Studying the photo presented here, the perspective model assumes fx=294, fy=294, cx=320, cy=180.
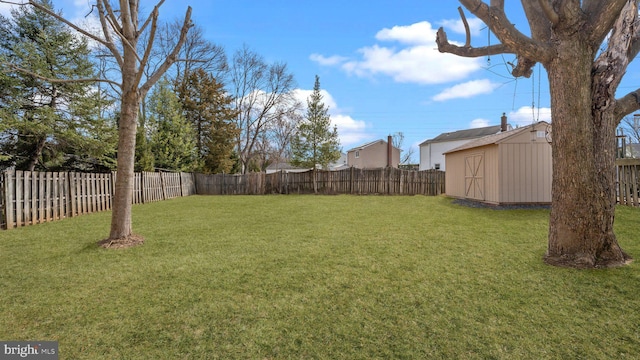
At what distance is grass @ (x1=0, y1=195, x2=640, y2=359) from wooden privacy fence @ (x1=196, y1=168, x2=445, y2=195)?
10969mm

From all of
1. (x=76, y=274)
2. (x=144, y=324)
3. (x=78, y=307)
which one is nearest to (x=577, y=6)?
(x=144, y=324)

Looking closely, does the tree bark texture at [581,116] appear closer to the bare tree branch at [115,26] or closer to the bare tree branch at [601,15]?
the bare tree branch at [601,15]

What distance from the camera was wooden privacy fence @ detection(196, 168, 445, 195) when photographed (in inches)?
637

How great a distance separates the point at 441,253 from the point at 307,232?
2566 millimetres

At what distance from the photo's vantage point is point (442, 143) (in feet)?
91.5

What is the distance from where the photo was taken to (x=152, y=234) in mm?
5816

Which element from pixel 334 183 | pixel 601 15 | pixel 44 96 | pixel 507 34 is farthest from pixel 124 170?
pixel 334 183

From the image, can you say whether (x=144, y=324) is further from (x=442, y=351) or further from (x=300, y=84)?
(x=300, y=84)

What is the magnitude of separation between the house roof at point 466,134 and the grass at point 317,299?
77.2 ft

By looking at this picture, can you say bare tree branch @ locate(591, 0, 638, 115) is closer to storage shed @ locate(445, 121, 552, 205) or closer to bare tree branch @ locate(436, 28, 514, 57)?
bare tree branch @ locate(436, 28, 514, 57)

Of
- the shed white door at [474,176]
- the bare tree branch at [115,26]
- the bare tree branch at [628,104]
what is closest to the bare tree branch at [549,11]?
the bare tree branch at [628,104]

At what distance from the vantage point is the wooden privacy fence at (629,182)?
7.96m

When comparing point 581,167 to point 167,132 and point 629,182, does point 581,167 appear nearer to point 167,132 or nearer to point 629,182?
point 629,182

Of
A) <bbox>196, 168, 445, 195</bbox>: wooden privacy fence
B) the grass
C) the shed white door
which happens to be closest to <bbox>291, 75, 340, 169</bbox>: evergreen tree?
<bbox>196, 168, 445, 195</bbox>: wooden privacy fence
